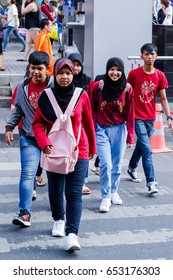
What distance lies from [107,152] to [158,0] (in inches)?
551

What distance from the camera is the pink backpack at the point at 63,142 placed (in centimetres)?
645

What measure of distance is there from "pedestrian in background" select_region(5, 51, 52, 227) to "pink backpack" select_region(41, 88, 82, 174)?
781mm

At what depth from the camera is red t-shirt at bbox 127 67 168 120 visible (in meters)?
8.71

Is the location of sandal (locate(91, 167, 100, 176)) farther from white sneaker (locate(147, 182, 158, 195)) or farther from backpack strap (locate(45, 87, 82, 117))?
backpack strap (locate(45, 87, 82, 117))

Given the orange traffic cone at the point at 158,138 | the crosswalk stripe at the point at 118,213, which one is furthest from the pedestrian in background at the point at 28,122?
the orange traffic cone at the point at 158,138

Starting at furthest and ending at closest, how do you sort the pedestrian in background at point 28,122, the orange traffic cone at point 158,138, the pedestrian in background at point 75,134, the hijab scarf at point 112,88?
the orange traffic cone at point 158,138
the hijab scarf at point 112,88
the pedestrian in background at point 28,122
the pedestrian in background at point 75,134

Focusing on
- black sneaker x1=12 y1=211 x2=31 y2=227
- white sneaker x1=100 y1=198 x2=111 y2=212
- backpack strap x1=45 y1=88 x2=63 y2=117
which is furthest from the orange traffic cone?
backpack strap x1=45 y1=88 x2=63 y2=117

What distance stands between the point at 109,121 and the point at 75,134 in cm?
151

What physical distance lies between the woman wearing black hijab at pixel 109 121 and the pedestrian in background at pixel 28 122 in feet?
2.71

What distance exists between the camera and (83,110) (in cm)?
662

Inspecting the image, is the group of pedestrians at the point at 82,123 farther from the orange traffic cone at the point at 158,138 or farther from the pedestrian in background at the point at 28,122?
the orange traffic cone at the point at 158,138

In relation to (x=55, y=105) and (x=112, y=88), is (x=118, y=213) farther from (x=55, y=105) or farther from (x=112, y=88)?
(x=55, y=105)

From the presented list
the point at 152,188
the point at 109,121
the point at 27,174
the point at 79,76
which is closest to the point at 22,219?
the point at 27,174
